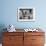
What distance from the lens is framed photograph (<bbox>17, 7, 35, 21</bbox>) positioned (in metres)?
4.06

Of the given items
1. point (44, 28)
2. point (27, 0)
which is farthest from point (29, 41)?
point (27, 0)

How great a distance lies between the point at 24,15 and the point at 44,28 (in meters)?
0.76

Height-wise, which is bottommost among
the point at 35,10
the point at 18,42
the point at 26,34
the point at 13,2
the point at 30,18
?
the point at 18,42

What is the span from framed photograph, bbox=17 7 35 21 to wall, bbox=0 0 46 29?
0.38ft

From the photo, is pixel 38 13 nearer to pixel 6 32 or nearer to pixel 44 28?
pixel 44 28

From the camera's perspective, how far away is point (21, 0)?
4.05 m

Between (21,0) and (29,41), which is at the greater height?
(21,0)

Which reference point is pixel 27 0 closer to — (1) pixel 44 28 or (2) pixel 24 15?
(2) pixel 24 15

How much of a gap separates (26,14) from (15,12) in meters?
0.35

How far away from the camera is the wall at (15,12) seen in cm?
406

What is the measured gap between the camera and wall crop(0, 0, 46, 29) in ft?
13.3

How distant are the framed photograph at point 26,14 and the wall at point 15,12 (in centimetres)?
12

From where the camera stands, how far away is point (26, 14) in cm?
409

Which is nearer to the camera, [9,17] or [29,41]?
[29,41]
